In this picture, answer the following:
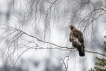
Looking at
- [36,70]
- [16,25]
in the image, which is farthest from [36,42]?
[36,70]

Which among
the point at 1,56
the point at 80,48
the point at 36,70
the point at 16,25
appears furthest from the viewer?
the point at 36,70

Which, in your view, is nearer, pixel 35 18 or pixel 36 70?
pixel 35 18

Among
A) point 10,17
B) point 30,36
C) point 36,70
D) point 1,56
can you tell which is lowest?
point 36,70

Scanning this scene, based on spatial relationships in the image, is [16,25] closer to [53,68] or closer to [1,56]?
[1,56]

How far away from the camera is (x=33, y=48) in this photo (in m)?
4.52

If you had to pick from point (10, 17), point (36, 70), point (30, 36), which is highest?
point (10, 17)

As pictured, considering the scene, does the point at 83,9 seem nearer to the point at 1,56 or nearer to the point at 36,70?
the point at 1,56

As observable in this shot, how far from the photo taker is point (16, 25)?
440cm

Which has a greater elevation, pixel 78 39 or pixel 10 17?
pixel 10 17

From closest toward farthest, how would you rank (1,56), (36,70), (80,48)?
(1,56) → (80,48) → (36,70)

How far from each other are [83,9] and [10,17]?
1.22 metres

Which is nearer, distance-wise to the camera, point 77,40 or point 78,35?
point 78,35

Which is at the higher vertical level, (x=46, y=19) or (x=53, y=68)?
(x=46, y=19)

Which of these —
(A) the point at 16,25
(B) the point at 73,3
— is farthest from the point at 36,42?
(B) the point at 73,3
